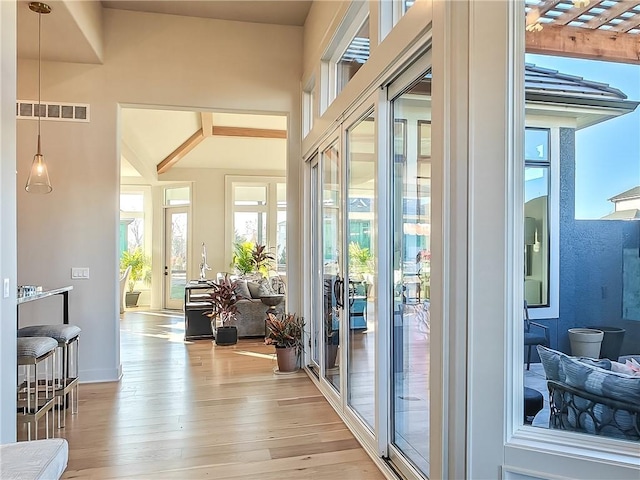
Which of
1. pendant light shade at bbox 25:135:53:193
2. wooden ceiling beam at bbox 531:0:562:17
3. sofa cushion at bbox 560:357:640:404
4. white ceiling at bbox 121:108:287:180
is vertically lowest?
sofa cushion at bbox 560:357:640:404

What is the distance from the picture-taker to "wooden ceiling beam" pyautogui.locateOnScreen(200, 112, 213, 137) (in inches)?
297

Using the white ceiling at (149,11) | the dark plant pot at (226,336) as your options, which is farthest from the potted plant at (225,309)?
the white ceiling at (149,11)

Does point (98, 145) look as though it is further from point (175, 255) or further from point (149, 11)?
point (175, 255)

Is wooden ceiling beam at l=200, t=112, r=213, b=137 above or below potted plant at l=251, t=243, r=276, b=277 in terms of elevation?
above

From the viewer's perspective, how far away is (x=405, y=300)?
2541 millimetres

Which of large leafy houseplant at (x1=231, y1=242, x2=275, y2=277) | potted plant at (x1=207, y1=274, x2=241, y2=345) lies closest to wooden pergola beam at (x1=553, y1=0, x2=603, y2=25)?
potted plant at (x1=207, y1=274, x2=241, y2=345)

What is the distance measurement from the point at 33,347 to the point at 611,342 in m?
3.35

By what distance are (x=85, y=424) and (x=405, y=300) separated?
8.99 ft

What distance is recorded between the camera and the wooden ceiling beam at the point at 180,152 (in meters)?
8.38

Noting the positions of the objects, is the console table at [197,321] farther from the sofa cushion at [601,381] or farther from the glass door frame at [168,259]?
the sofa cushion at [601,381]

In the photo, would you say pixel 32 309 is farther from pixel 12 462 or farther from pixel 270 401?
pixel 12 462

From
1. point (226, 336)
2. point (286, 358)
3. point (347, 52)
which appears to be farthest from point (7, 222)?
point (226, 336)

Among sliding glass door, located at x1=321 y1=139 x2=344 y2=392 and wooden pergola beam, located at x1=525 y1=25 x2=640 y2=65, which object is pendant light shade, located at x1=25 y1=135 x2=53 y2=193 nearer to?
sliding glass door, located at x1=321 y1=139 x2=344 y2=392

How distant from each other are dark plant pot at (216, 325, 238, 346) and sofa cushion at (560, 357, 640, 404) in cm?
501
